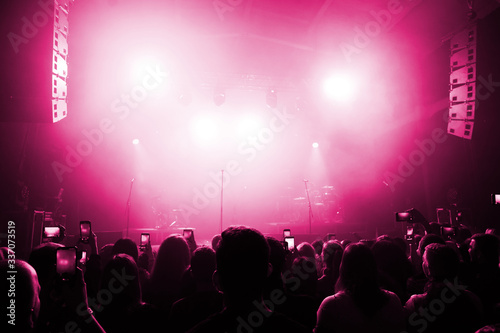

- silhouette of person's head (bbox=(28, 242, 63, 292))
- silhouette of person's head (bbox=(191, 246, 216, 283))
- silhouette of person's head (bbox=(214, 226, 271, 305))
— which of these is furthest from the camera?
silhouette of person's head (bbox=(191, 246, 216, 283))

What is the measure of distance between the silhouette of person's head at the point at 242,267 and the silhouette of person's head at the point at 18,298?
775mm

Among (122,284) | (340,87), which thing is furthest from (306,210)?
(122,284)

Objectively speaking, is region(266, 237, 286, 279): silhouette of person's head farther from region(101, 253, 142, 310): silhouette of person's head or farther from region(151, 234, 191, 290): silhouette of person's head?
region(101, 253, 142, 310): silhouette of person's head

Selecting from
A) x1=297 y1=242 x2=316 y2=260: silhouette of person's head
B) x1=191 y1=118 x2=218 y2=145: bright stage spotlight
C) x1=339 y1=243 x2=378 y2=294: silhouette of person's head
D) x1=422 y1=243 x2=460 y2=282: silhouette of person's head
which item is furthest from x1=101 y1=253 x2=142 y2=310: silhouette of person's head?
x1=191 y1=118 x2=218 y2=145: bright stage spotlight

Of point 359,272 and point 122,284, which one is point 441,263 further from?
point 122,284

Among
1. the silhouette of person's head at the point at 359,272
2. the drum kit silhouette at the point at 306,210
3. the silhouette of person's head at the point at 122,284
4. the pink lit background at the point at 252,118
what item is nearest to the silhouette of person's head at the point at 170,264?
the silhouette of person's head at the point at 122,284

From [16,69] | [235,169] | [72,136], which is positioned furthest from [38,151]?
[235,169]

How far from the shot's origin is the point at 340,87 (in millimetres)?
13570

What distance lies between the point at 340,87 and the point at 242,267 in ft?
42.9

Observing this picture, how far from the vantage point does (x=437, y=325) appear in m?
2.16

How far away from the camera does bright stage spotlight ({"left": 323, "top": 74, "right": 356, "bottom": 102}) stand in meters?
13.3

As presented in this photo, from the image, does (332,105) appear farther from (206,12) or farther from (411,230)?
(411,230)

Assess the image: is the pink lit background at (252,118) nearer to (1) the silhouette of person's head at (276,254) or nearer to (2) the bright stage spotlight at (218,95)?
(2) the bright stage spotlight at (218,95)

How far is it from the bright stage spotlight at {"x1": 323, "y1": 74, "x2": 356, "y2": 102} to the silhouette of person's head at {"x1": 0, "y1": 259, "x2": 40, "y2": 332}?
42.7 feet
